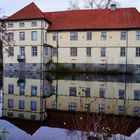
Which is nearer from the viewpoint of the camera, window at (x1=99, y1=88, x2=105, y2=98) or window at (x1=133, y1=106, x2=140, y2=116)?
window at (x1=133, y1=106, x2=140, y2=116)

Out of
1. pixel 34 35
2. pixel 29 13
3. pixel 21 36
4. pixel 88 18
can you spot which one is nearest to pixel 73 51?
pixel 88 18

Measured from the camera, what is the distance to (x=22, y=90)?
58.4ft

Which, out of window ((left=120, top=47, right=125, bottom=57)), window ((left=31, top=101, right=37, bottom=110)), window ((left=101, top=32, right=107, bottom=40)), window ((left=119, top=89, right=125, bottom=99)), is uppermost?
window ((left=101, top=32, right=107, bottom=40))

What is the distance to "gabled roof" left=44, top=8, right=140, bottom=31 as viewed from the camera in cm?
3378

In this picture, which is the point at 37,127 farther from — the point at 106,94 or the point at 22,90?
the point at 22,90

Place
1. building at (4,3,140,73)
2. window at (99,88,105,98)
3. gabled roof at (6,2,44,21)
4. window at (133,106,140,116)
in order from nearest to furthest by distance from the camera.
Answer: window at (133,106,140,116) → window at (99,88,105,98) → building at (4,3,140,73) → gabled roof at (6,2,44,21)

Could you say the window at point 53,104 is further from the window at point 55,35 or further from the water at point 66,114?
the window at point 55,35

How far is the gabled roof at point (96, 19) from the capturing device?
33.8m

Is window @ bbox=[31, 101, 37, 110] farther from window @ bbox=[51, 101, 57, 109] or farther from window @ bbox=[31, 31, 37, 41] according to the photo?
window @ bbox=[31, 31, 37, 41]

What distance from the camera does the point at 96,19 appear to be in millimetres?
35531

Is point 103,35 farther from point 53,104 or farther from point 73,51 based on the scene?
point 53,104

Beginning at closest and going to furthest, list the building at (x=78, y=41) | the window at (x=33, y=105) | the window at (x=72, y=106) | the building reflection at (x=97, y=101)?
the building reflection at (x=97, y=101)
the window at (x=72, y=106)
the window at (x=33, y=105)
the building at (x=78, y=41)

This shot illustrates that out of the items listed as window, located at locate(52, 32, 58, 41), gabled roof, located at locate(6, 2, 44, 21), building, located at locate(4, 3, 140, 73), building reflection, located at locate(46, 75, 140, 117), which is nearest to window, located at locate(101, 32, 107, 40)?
building, located at locate(4, 3, 140, 73)

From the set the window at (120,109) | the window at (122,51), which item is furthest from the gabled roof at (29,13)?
the window at (120,109)
